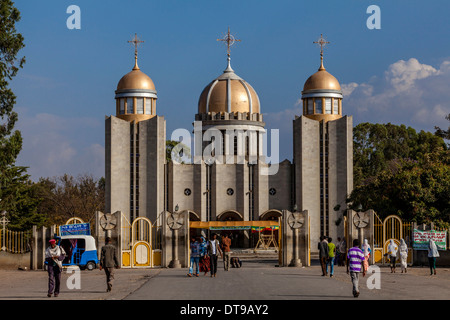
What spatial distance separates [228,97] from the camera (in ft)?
238

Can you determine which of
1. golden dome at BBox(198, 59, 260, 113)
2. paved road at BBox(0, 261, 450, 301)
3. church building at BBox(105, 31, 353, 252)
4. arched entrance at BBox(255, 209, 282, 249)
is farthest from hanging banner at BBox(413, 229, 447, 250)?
golden dome at BBox(198, 59, 260, 113)

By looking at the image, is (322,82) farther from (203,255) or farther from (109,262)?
(109,262)

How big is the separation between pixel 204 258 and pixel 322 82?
131 feet

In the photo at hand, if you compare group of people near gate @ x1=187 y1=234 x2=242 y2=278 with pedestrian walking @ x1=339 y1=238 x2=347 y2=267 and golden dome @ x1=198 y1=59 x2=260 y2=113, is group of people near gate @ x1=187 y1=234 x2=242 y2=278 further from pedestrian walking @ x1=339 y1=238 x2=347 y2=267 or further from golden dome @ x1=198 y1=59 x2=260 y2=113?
golden dome @ x1=198 y1=59 x2=260 y2=113

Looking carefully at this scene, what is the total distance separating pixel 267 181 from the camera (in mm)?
66875

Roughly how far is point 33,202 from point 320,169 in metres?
22.5

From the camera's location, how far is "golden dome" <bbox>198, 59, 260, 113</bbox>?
2854 inches

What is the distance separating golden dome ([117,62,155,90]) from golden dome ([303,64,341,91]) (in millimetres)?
13130

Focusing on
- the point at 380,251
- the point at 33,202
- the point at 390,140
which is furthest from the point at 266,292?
the point at 390,140

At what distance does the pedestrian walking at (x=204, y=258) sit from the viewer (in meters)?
28.4

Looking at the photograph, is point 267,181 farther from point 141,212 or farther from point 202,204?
point 141,212

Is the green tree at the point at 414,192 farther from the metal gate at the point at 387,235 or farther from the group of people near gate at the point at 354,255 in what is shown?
the group of people near gate at the point at 354,255

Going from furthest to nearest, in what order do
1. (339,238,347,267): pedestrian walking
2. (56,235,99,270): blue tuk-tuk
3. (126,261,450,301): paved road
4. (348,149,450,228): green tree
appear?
(348,149,450,228): green tree, (339,238,347,267): pedestrian walking, (56,235,99,270): blue tuk-tuk, (126,261,450,301): paved road
